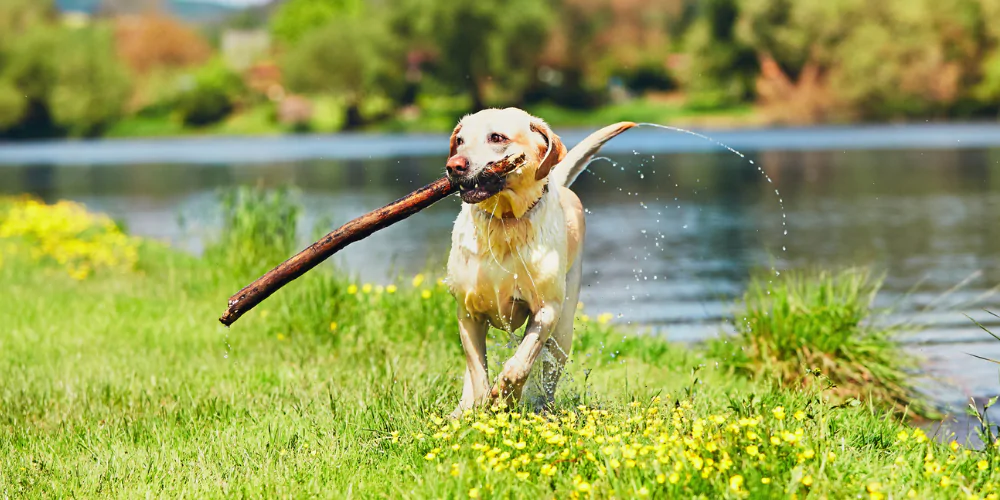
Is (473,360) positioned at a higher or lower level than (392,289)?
higher

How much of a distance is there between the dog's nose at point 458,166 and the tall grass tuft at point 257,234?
6952mm

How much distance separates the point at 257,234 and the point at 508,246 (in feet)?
24.0

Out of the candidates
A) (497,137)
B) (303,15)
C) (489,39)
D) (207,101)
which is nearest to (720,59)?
(489,39)

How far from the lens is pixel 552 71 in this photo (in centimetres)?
8094

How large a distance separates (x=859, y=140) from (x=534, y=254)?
5846 centimetres

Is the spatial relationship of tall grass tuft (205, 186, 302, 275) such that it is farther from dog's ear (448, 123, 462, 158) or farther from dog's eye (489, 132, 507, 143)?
dog's eye (489, 132, 507, 143)

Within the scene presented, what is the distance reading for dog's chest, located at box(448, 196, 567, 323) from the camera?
554 centimetres

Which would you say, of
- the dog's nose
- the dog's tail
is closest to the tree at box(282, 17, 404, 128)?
the dog's tail

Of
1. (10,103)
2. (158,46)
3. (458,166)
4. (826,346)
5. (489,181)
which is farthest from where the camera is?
(158,46)

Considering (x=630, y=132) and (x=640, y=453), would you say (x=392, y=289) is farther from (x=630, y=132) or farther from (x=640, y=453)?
(x=630, y=132)

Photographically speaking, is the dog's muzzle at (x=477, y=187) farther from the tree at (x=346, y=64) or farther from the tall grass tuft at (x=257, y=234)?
the tree at (x=346, y=64)

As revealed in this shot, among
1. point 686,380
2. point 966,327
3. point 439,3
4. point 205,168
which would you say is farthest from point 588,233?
point 439,3

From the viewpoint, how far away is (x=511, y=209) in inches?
217

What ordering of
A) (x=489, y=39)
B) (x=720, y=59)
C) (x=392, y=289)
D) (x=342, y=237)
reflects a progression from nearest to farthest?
(x=342, y=237) < (x=392, y=289) < (x=720, y=59) < (x=489, y=39)
